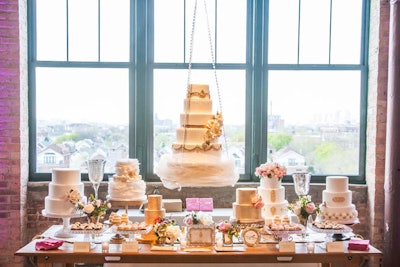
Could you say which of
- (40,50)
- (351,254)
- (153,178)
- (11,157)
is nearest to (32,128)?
(11,157)

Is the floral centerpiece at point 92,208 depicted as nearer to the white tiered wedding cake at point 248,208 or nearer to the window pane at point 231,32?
the white tiered wedding cake at point 248,208

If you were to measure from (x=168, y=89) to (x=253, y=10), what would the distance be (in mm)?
1319

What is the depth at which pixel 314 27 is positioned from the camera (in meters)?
5.78

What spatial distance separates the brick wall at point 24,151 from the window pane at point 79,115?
247 millimetres

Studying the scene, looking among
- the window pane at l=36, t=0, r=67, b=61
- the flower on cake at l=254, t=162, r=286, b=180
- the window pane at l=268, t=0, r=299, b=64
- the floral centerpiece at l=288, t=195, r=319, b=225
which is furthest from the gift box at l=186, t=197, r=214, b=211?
the window pane at l=36, t=0, r=67, b=61

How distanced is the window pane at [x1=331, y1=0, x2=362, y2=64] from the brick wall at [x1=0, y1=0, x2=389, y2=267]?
19cm

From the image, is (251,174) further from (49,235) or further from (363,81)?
(49,235)

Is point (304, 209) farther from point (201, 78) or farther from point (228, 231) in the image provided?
point (201, 78)

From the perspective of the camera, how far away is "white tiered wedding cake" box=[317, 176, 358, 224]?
13.9ft

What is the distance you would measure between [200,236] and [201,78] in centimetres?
234

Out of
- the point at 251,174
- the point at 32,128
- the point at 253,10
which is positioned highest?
the point at 253,10

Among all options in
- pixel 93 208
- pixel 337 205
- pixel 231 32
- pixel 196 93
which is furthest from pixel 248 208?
pixel 231 32

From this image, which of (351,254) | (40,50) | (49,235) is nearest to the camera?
(351,254)

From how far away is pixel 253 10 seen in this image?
227 inches
